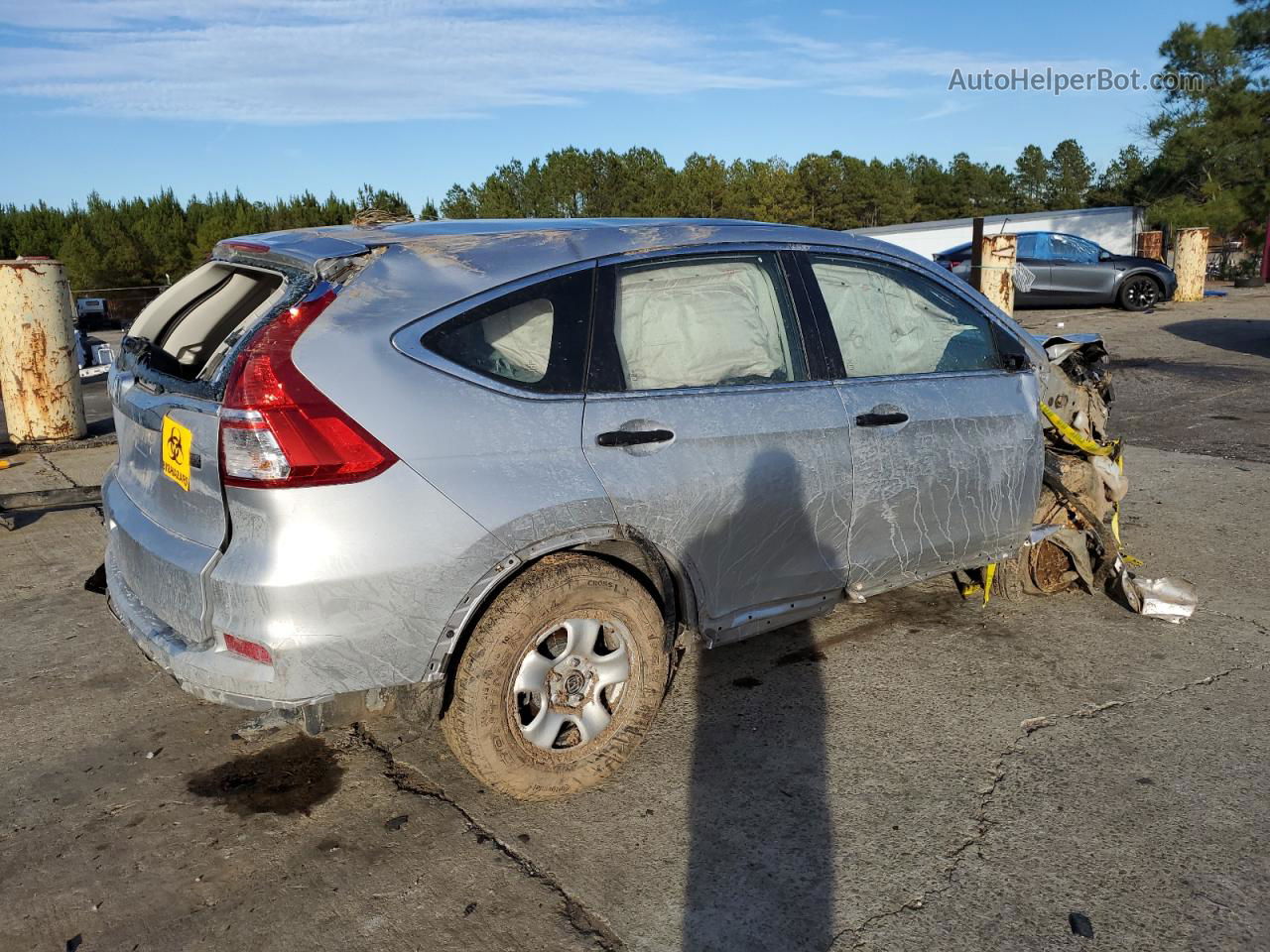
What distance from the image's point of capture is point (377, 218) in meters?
4.16

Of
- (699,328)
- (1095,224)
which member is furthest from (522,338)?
(1095,224)

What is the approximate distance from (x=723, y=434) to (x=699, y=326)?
1.31 feet

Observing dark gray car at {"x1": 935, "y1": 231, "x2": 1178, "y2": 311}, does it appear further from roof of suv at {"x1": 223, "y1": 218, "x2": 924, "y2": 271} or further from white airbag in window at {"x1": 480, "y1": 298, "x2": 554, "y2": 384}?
white airbag in window at {"x1": 480, "y1": 298, "x2": 554, "y2": 384}

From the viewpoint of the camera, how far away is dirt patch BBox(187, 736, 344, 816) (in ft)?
11.2

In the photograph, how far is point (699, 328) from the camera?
360cm

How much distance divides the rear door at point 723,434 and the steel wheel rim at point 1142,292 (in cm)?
1876

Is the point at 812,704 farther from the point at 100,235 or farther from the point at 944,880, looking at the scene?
the point at 100,235

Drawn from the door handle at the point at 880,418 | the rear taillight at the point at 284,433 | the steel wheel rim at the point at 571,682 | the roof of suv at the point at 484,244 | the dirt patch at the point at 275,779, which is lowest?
the dirt patch at the point at 275,779

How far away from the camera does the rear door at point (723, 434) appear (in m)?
3.33

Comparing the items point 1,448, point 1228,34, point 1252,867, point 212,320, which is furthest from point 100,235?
point 1252,867

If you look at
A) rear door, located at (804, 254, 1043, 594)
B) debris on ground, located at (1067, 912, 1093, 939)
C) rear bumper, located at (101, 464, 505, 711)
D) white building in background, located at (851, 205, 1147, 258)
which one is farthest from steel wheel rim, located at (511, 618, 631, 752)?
white building in background, located at (851, 205, 1147, 258)

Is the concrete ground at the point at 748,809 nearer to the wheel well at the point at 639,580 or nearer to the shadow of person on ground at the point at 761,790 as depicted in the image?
the shadow of person on ground at the point at 761,790

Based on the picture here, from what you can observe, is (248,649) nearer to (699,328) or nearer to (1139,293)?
(699,328)

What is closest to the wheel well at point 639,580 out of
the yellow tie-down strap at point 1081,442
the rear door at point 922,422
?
the rear door at point 922,422
